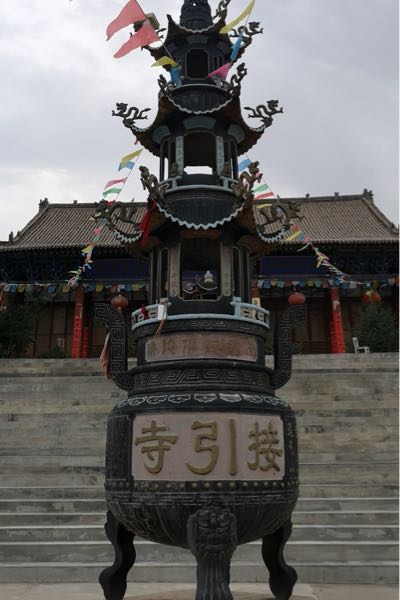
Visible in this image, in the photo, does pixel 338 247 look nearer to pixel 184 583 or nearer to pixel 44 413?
pixel 44 413

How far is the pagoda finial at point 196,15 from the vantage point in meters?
6.67

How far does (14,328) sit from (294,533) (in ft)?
47.3

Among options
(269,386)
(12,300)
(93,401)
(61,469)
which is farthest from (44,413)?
(12,300)

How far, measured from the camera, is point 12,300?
22859 mm

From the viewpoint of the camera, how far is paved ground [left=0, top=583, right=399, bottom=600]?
6547 millimetres

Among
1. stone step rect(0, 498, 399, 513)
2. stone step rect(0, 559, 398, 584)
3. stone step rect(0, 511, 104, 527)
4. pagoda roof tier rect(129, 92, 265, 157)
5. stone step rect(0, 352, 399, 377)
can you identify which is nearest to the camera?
pagoda roof tier rect(129, 92, 265, 157)

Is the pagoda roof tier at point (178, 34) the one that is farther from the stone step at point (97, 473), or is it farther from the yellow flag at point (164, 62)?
the stone step at point (97, 473)

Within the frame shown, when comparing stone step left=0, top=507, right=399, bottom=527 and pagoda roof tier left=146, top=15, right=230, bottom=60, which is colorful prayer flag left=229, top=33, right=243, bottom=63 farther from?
stone step left=0, top=507, right=399, bottom=527

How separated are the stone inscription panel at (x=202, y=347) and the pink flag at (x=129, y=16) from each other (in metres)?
4.12

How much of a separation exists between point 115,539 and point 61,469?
17.9 ft

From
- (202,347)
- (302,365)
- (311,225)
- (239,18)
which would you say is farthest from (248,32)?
(311,225)

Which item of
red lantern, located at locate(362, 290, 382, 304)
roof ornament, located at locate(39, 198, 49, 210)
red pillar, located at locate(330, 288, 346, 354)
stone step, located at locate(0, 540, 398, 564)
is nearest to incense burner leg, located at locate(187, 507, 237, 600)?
stone step, located at locate(0, 540, 398, 564)

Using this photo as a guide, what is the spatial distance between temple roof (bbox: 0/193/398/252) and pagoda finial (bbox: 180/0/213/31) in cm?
1435

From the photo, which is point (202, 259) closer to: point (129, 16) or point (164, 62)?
point (164, 62)
